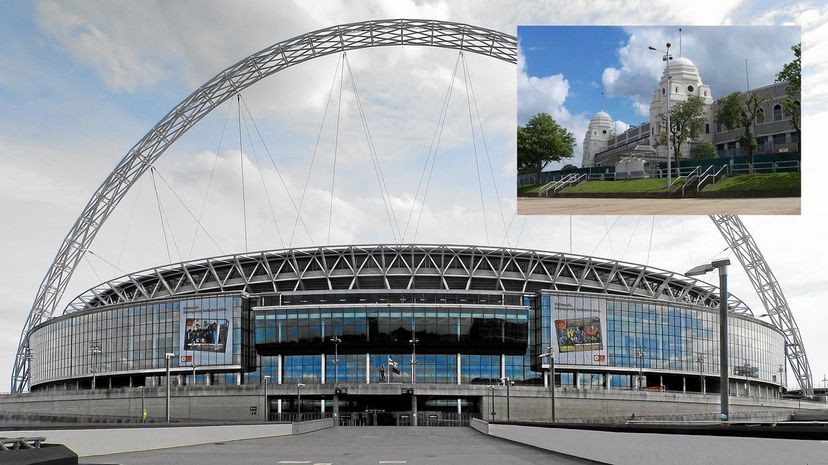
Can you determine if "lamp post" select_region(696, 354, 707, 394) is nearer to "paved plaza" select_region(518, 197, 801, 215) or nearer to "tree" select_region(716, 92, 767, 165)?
"paved plaza" select_region(518, 197, 801, 215)

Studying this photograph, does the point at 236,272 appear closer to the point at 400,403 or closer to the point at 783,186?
the point at 400,403

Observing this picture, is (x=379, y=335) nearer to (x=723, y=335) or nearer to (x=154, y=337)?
(x=154, y=337)

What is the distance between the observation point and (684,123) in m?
53.2

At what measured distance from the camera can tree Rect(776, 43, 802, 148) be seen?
43.4 metres

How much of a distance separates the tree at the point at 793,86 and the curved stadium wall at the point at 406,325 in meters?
70.0

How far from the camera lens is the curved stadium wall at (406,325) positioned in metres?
114

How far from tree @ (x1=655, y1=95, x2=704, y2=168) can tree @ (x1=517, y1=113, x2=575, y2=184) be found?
6.77 m

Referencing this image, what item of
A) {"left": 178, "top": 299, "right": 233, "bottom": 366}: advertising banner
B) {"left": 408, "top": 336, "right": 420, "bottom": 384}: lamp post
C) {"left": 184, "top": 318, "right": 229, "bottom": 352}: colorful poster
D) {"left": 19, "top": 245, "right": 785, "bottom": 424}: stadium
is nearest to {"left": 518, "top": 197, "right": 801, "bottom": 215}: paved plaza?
{"left": 408, "top": 336, "right": 420, "bottom": 384}: lamp post

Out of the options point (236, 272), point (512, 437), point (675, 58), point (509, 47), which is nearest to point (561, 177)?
point (675, 58)

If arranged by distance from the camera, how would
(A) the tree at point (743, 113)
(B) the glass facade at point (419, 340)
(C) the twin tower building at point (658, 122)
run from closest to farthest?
(C) the twin tower building at point (658, 122), (A) the tree at point (743, 113), (B) the glass facade at point (419, 340)

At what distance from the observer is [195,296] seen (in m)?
116

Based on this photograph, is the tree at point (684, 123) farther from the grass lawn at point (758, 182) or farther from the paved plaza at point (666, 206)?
the paved plaza at point (666, 206)

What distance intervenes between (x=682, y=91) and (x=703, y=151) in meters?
3.95

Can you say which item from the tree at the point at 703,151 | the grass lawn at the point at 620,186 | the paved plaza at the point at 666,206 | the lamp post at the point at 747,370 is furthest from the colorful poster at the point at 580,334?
the paved plaza at the point at 666,206
